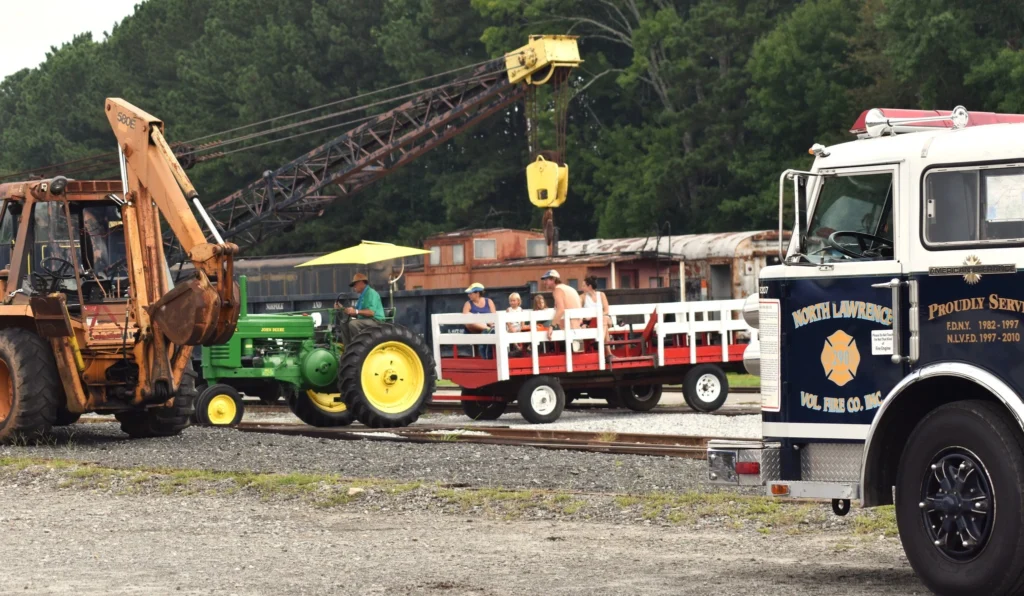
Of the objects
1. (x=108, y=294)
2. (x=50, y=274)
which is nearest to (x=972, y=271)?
(x=50, y=274)

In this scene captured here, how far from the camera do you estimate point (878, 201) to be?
→ 820 centimetres

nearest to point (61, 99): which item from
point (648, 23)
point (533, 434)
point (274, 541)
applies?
point (648, 23)

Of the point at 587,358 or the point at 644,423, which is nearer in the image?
the point at 644,423

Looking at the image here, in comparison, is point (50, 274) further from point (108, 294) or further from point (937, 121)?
point (937, 121)

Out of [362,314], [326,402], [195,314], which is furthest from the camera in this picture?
[326,402]

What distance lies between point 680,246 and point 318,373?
22.9 m

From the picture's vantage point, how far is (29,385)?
15.9 metres

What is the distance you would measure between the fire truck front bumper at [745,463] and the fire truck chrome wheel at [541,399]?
1160 cm

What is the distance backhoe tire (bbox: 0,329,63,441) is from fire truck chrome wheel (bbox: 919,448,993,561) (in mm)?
10698

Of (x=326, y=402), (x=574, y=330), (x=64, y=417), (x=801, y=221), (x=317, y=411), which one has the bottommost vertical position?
(x=317, y=411)

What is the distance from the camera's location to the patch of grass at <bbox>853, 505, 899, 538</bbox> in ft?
31.8

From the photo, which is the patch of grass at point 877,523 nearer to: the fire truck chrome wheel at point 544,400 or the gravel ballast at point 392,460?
the gravel ballast at point 392,460

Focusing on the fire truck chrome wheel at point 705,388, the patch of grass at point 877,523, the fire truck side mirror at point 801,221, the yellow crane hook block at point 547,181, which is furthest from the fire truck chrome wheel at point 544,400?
the yellow crane hook block at point 547,181

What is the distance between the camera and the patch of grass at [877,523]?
9.69 m
